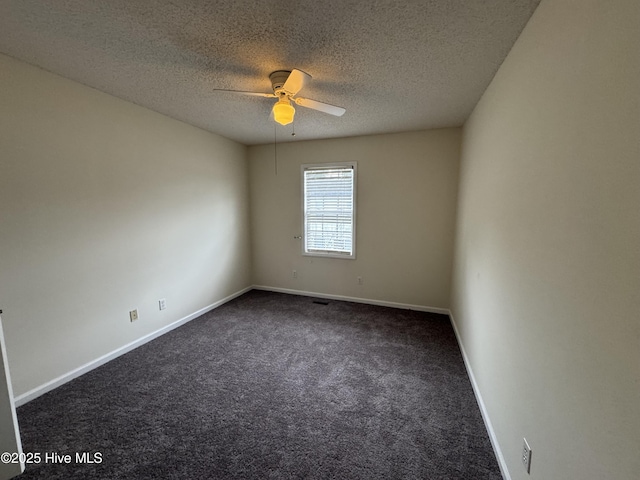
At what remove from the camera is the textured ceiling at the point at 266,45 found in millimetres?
1374

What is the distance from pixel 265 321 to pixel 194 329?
84 centimetres

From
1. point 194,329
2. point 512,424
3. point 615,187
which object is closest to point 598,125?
point 615,187

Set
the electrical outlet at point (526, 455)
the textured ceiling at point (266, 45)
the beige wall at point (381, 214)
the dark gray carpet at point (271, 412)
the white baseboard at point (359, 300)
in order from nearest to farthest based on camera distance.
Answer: the electrical outlet at point (526, 455) < the textured ceiling at point (266, 45) < the dark gray carpet at point (271, 412) < the beige wall at point (381, 214) < the white baseboard at point (359, 300)

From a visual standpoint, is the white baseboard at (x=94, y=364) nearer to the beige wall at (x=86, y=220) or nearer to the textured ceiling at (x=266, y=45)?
the beige wall at (x=86, y=220)

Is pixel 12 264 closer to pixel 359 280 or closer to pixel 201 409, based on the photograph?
pixel 201 409

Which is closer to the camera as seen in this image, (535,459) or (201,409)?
(535,459)

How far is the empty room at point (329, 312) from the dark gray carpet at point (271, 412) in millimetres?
17

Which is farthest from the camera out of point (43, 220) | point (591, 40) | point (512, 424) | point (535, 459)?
point (43, 220)

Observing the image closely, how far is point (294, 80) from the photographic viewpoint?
1820 mm

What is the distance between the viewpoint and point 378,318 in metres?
3.53

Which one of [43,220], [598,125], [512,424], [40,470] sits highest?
[598,125]

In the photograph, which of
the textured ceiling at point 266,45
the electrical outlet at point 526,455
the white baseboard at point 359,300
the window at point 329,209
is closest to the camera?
the electrical outlet at point 526,455

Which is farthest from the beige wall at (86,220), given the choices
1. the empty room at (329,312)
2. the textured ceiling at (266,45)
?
the textured ceiling at (266,45)

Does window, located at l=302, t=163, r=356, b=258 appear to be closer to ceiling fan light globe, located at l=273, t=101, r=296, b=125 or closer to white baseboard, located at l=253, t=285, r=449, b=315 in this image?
white baseboard, located at l=253, t=285, r=449, b=315
